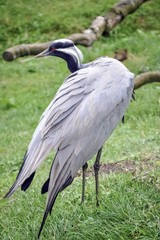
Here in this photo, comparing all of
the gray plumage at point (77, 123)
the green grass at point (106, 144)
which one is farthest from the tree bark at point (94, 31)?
the gray plumage at point (77, 123)

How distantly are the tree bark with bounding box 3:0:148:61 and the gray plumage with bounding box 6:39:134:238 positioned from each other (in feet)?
10.9

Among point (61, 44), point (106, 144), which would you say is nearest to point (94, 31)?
point (106, 144)

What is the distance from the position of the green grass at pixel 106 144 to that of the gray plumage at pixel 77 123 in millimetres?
369

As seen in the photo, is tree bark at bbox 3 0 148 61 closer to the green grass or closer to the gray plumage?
the green grass

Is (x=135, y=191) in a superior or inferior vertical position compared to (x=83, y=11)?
superior

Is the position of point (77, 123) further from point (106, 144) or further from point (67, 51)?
point (106, 144)

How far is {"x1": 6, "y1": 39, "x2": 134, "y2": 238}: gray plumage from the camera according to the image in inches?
160

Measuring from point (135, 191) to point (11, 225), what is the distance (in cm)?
98

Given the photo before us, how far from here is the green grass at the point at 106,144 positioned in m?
4.14

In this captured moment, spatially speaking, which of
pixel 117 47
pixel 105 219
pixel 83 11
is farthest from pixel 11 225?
pixel 83 11

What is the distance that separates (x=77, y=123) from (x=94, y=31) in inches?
191

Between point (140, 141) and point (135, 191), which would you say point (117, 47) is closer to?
point (140, 141)

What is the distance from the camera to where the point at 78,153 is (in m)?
4.15

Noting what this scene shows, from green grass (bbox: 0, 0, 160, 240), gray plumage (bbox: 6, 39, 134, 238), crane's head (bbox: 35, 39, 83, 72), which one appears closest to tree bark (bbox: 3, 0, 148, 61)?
green grass (bbox: 0, 0, 160, 240)
